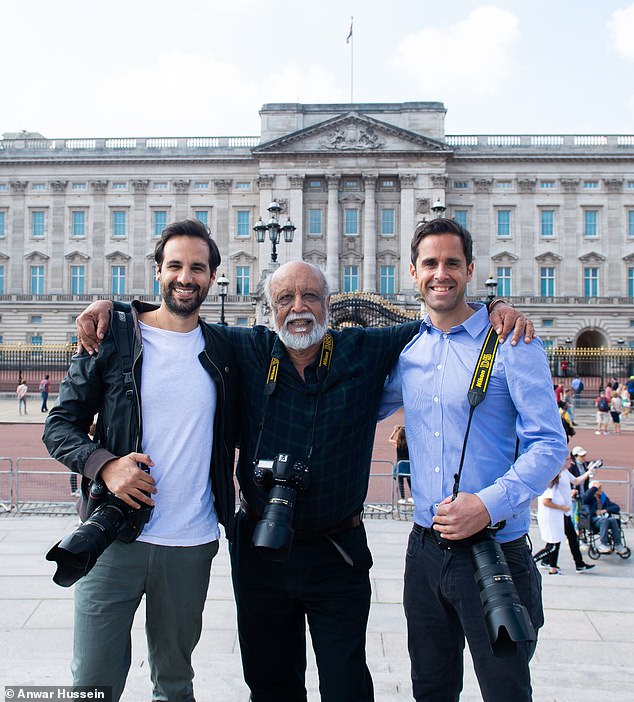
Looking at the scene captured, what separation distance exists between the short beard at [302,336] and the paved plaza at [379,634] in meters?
1.65

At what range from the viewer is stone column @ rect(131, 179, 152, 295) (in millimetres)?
53875

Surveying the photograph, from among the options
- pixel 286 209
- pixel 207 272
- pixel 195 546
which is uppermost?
pixel 286 209

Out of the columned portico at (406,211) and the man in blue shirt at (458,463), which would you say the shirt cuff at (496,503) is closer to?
the man in blue shirt at (458,463)

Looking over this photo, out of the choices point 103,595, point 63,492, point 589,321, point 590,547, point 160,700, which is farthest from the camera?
point 589,321

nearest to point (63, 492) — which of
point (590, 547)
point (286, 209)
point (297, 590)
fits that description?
point (590, 547)

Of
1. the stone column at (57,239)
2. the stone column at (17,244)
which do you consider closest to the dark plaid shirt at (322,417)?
the stone column at (57,239)

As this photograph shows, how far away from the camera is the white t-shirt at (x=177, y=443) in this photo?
3.44m

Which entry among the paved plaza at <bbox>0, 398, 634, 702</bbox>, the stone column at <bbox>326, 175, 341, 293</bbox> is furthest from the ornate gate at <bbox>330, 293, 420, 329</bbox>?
the paved plaza at <bbox>0, 398, 634, 702</bbox>

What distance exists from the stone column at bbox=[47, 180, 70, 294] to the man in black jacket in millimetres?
54913

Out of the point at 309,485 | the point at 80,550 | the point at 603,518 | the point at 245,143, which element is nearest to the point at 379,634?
the point at 309,485

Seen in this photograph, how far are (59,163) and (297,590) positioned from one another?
190 ft

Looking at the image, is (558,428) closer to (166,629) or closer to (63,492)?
(166,629)

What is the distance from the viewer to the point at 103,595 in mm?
3311

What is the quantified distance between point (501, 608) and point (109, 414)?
84.9 inches
